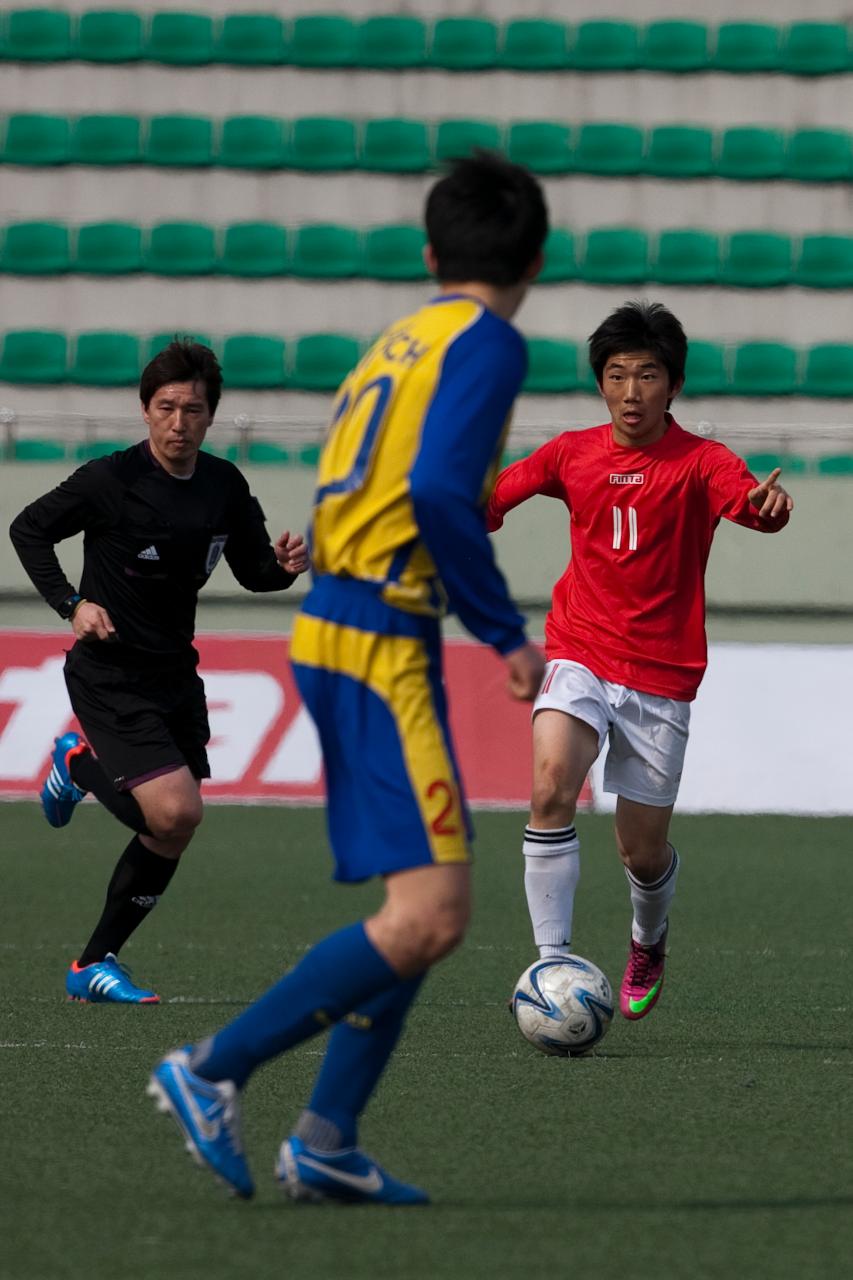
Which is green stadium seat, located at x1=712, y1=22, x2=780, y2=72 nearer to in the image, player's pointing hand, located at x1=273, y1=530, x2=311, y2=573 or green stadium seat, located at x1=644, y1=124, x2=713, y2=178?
green stadium seat, located at x1=644, y1=124, x2=713, y2=178

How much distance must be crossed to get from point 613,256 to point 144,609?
411 inches

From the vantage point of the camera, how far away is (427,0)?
17.2 meters

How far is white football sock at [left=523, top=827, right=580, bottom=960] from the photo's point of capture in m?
5.96

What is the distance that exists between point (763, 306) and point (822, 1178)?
13048 millimetres

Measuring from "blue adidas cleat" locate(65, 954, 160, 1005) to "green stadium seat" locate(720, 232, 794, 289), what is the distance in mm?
10969

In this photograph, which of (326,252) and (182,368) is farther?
(326,252)

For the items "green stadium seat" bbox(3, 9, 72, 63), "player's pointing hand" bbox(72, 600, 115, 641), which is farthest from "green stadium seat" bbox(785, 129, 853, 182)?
"player's pointing hand" bbox(72, 600, 115, 641)

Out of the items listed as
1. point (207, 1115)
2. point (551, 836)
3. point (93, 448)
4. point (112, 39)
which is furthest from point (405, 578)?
point (112, 39)

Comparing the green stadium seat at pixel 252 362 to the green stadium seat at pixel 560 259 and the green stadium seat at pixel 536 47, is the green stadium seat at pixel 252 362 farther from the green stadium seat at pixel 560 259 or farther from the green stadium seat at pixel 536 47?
the green stadium seat at pixel 536 47

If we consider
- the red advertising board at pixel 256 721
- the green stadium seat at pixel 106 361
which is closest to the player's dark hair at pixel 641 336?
the red advertising board at pixel 256 721

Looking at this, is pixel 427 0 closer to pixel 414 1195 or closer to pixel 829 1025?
pixel 829 1025

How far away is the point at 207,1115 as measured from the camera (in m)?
3.60

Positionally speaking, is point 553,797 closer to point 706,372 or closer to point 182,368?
point 182,368

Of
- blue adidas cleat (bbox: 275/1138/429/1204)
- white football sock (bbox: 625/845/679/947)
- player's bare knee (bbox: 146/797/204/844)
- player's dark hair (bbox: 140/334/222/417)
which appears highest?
player's dark hair (bbox: 140/334/222/417)
